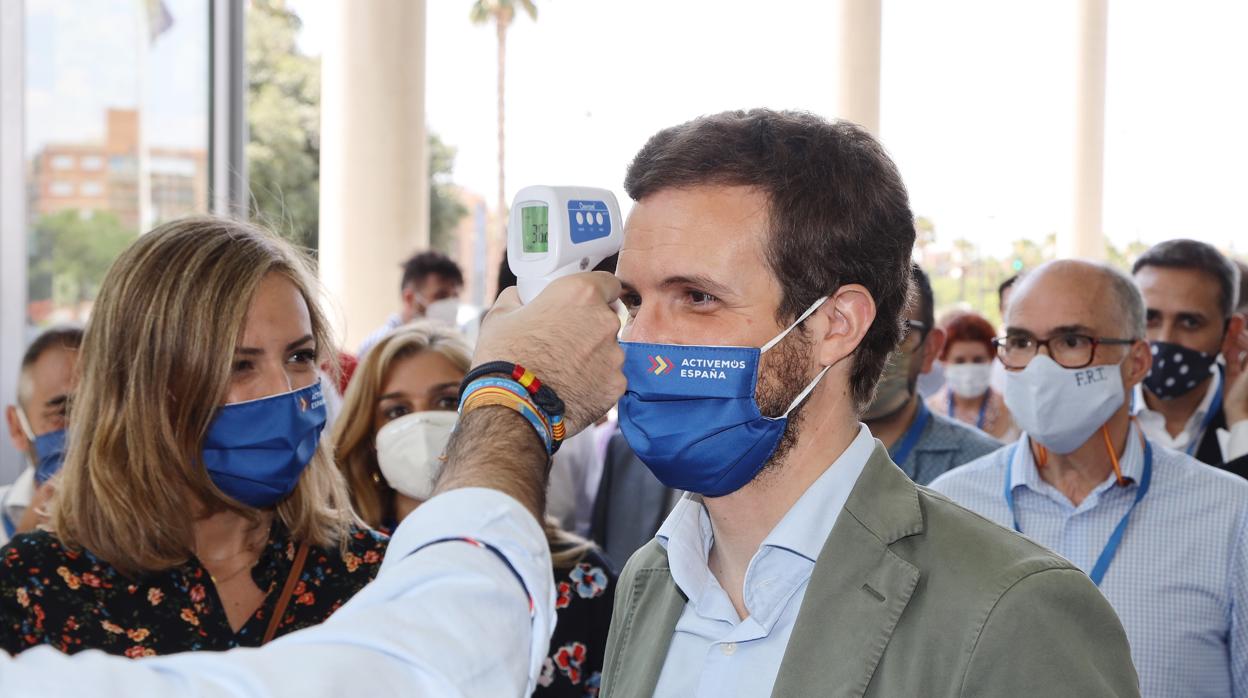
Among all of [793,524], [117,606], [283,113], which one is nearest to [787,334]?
[793,524]

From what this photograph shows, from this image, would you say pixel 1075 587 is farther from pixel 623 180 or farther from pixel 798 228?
pixel 623 180

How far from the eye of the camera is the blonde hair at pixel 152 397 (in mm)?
2338

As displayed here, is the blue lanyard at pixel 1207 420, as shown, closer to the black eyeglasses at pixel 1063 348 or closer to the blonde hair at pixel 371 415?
the black eyeglasses at pixel 1063 348

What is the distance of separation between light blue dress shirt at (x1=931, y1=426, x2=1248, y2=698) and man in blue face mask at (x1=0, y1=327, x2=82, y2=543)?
3.07 meters

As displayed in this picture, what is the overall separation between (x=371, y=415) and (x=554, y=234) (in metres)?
2.18

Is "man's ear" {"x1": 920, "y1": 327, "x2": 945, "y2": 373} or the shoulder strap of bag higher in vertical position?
"man's ear" {"x1": 920, "y1": 327, "x2": 945, "y2": 373}

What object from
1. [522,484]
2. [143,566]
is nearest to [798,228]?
[522,484]

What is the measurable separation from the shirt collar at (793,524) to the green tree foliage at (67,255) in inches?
150

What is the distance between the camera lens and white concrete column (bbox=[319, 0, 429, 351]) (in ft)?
30.8

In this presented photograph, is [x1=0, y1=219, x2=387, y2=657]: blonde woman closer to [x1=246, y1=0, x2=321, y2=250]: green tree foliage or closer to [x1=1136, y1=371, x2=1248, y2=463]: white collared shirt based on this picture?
[x1=1136, y1=371, x2=1248, y2=463]: white collared shirt

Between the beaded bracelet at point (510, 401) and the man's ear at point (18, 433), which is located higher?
the beaded bracelet at point (510, 401)

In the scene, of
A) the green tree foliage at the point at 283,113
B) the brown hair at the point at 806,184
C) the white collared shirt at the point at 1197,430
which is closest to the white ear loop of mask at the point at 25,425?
the brown hair at the point at 806,184

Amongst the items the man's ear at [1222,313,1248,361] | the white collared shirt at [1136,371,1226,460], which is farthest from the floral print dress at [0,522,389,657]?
the man's ear at [1222,313,1248,361]

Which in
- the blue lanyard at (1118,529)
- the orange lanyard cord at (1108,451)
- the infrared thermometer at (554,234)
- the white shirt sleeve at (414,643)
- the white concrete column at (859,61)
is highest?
the white concrete column at (859,61)
